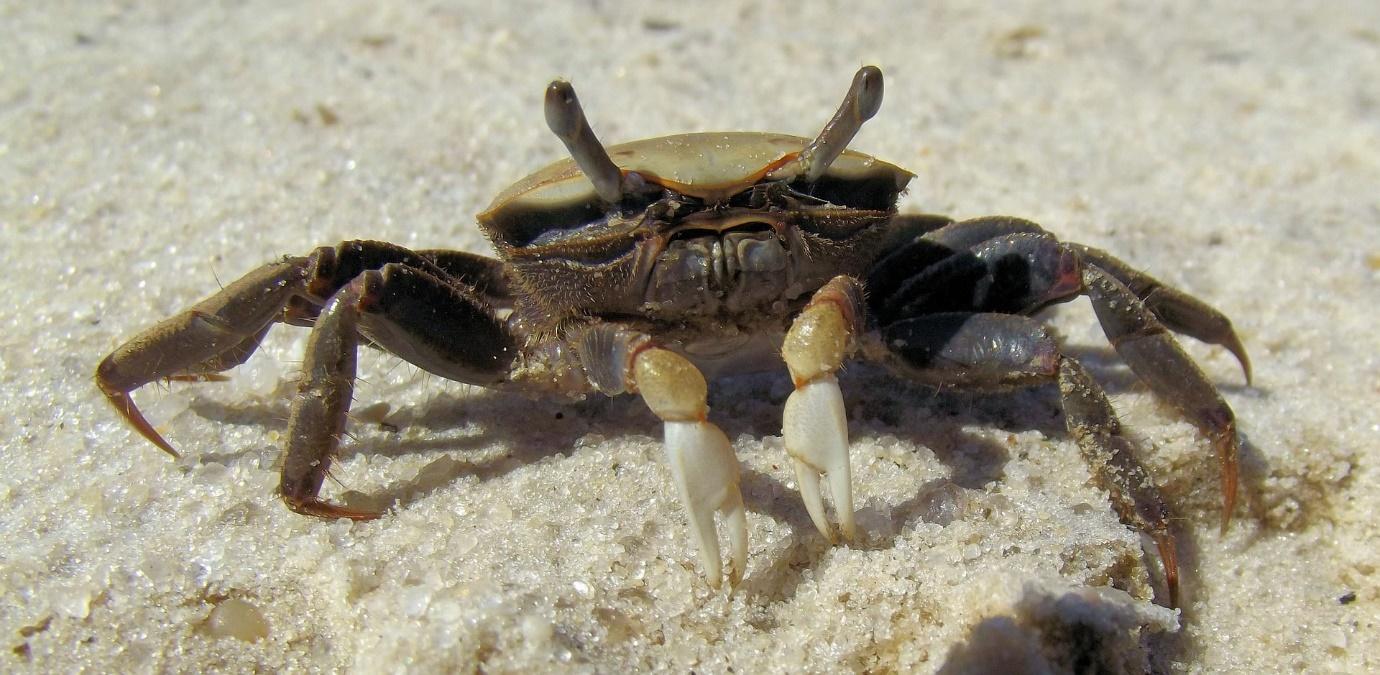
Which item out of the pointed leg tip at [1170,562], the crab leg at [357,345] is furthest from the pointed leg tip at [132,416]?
the pointed leg tip at [1170,562]

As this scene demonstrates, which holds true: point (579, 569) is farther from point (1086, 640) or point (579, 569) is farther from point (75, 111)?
point (75, 111)

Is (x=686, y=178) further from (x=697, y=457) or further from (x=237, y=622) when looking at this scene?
(x=237, y=622)

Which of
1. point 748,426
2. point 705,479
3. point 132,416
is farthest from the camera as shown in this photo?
point 748,426

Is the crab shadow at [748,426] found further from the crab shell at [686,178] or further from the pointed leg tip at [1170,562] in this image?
the crab shell at [686,178]

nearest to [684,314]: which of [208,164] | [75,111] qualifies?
[208,164]

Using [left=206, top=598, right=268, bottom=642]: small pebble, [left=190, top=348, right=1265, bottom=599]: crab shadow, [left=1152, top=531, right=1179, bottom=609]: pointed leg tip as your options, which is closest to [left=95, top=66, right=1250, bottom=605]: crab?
[left=1152, top=531, right=1179, bottom=609]: pointed leg tip

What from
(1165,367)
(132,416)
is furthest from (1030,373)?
(132,416)

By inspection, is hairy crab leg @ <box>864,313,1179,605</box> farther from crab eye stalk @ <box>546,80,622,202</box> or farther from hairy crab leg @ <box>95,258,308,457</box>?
hairy crab leg @ <box>95,258,308,457</box>
